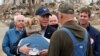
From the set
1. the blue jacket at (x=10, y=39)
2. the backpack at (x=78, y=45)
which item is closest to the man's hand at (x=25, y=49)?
the backpack at (x=78, y=45)

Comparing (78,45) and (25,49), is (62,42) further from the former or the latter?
(25,49)

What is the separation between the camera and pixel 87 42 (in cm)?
Answer: 418

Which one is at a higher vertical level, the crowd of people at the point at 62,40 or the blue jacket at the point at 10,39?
the crowd of people at the point at 62,40

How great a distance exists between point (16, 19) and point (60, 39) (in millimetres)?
2577

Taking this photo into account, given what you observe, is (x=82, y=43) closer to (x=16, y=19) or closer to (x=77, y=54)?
(x=77, y=54)

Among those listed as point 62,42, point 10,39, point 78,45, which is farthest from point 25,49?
point 10,39

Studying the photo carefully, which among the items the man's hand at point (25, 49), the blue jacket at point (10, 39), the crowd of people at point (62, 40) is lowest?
the blue jacket at point (10, 39)

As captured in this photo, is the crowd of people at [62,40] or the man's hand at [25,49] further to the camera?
the man's hand at [25,49]

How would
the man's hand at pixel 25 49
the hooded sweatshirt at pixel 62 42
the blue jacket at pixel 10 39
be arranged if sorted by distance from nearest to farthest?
the hooded sweatshirt at pixel 62 42 < the man's hand at pixel 25 49 < the blue jacket at pixel 10 39

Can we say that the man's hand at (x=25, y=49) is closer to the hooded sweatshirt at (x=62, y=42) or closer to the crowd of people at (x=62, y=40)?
the crowd of people at (x=62, y=40)

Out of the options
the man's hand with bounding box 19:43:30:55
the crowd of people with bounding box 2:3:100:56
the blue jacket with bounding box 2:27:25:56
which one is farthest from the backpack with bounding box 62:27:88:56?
the blue jacket with bounding box 2:27:25:56

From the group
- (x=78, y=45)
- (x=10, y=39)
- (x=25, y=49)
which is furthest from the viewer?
(x=10, y=39)

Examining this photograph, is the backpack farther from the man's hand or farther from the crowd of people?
the man's hand

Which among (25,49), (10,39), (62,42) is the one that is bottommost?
(10,39)
